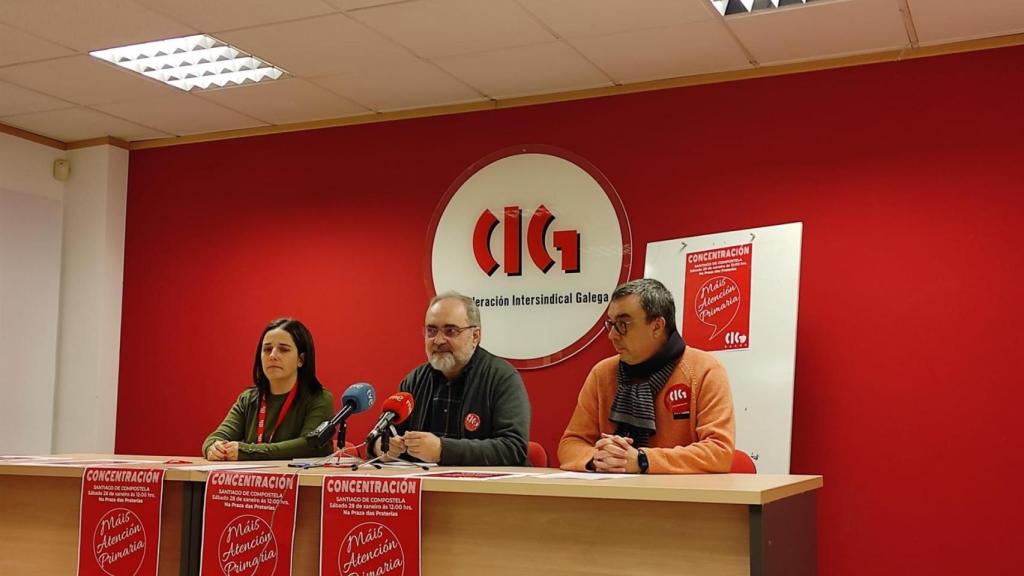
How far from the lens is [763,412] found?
13.5 feet

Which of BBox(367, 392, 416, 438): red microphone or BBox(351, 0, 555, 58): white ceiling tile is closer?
BBox(367, 392, 416, 438): red microphone

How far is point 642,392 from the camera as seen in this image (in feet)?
10.3

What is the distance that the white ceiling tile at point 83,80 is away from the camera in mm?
4648

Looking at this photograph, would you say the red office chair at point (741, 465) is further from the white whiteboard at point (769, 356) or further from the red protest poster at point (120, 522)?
the red protest poster at point (120, 522)

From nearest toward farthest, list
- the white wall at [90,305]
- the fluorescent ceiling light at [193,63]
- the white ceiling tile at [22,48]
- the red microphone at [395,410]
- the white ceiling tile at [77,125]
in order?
1. the red microphone at [395,410]
2. the white ceiling tile at [22,48]
3. the fluorescent ceiling light at [193,63]
4. the white ceiling tile at [77,125]
5. the white wall at [90,305]

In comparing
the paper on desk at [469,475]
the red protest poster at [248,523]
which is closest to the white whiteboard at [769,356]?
the paper on desk at [469,475]

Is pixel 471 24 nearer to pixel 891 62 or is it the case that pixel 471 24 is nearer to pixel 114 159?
pixel 891 62

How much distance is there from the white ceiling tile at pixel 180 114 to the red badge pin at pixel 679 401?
3216 millimetres

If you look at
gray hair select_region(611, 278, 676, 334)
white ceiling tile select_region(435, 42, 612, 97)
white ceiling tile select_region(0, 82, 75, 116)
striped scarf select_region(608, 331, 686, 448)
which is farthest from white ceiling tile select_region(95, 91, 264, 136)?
striped scarf select_region(608, 331, 686, 448)

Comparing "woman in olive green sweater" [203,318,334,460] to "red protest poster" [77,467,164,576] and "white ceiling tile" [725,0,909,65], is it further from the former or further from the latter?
"white ceiling tile" [725,0,909,65]

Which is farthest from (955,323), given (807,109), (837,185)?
(807,109)

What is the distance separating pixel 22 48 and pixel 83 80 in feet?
1.56

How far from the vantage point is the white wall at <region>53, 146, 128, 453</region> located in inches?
232

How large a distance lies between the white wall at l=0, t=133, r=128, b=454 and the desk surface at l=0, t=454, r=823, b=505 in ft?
11.3
